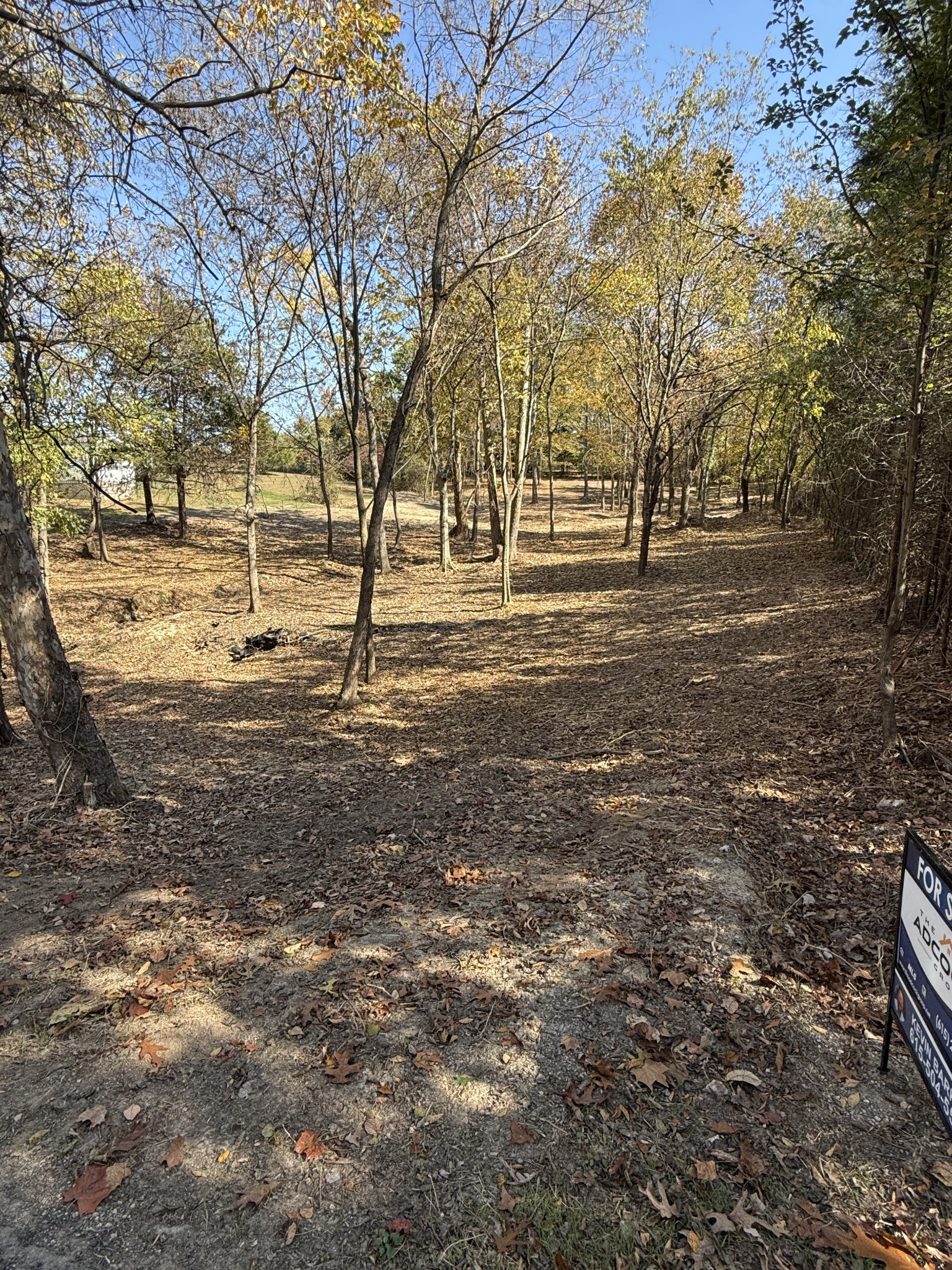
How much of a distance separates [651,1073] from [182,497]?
94.4 feet

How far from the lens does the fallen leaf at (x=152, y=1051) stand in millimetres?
3102

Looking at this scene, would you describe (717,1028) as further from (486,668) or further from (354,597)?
(354,597)

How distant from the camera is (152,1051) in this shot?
3150mm

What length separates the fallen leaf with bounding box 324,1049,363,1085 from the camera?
298 centimetres

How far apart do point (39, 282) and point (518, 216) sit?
28.6 feet

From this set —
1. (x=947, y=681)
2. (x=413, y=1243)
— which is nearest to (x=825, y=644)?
(x=947, y=681)

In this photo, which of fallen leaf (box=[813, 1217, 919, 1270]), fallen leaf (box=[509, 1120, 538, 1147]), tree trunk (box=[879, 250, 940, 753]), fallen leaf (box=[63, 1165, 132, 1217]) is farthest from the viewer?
tree trunk (box=[879, 250, 940, 753])

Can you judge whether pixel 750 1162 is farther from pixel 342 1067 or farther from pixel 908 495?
pixel 908 495

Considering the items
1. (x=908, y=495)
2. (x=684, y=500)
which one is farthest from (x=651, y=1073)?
(x=684, y=500)

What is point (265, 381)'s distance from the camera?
53.0 ft

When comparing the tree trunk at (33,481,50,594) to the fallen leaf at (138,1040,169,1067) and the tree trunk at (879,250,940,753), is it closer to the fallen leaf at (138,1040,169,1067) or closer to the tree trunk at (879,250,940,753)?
the fallen leaf at (138,1040,169,1067)

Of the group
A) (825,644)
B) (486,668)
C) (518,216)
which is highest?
(518,216)

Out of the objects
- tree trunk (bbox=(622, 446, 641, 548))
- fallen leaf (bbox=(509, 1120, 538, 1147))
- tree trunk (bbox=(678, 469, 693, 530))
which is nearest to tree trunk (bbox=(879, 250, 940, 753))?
fallen leaf (bbox=(509, 1120, 538, 1147))

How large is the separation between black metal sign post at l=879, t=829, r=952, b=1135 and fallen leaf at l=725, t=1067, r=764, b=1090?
0.67m
